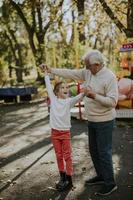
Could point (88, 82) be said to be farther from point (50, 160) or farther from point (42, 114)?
point (42, 114)

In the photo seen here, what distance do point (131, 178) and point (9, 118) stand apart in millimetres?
8534

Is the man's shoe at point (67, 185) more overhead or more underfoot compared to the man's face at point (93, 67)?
more underfoot

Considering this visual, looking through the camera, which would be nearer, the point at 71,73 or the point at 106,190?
the point at 106,190

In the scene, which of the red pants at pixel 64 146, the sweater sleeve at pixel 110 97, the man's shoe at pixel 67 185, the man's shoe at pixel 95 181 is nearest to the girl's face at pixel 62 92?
the red pants at pixel 64 146

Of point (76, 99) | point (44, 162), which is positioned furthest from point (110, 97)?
point (44, 162)

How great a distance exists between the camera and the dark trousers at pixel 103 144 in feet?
20.0

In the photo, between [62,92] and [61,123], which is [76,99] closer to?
[62,92]

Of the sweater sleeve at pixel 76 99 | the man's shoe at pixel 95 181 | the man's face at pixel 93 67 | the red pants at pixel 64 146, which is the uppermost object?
the man's face at pixel 93 67

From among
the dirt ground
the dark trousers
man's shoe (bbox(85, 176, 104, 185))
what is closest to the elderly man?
the dark trousers

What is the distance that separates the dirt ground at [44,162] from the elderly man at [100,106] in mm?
423

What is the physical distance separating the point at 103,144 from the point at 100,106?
1.75ft

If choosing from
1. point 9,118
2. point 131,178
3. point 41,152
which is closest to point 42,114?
point 9,118

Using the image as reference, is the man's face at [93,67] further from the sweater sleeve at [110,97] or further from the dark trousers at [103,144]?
the dark trousers at [103,144]

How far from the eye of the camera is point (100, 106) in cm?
602
